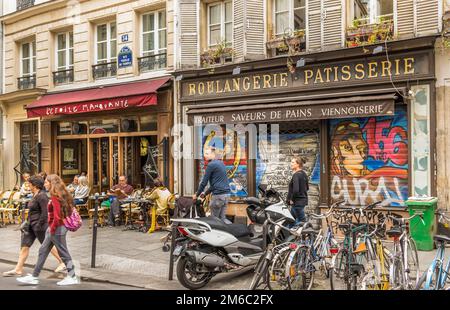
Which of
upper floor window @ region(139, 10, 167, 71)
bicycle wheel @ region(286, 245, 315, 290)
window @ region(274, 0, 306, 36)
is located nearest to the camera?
bicycle wheel @ region(286, 245, 315, 290)

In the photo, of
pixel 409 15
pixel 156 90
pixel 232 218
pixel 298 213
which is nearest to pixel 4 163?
pixel 156 90

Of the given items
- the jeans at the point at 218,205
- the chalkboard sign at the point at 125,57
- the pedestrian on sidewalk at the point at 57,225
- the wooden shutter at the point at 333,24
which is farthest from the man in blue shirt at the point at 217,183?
the chalkboard sign at the point at 125,57

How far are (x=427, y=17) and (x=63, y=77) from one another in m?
11.4

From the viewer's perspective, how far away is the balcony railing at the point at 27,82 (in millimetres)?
16547

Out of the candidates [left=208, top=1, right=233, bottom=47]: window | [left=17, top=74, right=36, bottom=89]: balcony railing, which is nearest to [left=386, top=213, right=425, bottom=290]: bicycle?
[left=208, top=1, right=233, bottom=47]: window

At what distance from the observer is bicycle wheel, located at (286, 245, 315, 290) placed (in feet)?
19.1

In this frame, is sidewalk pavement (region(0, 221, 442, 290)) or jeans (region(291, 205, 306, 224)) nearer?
sidewalk pavement (region(0, 221, 442, 290))

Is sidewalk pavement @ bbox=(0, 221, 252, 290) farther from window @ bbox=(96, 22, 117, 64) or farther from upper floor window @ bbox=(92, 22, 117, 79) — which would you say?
window @ bbox=(96, 22, 117, 64)

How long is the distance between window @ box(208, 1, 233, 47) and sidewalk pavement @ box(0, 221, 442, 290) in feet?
17.4

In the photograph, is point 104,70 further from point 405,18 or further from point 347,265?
point 347,265

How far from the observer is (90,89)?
14.5 m

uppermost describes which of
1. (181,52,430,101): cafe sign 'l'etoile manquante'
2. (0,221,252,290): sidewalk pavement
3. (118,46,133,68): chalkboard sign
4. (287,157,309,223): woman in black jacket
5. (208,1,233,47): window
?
(208,1,233,47): window

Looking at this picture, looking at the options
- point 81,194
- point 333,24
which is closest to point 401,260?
point 333,24

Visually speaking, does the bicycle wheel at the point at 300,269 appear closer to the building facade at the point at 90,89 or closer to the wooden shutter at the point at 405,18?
the wooden shutter at the point at 405,18
